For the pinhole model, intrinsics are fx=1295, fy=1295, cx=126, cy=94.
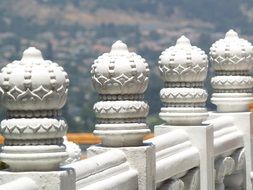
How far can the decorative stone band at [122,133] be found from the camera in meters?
9.00

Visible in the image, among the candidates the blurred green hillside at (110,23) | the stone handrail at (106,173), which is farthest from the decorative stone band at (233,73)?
the blurred green hillside at (110,23)

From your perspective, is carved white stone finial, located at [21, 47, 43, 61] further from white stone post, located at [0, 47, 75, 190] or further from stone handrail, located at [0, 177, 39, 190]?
stone handrail, located at [0, 177, 39, 190]

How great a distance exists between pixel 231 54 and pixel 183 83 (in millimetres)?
1966

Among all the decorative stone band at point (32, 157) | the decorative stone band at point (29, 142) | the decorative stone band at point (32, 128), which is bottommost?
the decorative stone band at point (32, 157)

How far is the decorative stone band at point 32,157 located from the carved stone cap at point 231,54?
5.76 m

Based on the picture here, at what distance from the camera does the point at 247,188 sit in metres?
13.0

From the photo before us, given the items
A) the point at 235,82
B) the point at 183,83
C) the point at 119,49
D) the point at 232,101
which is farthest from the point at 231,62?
the point at 119,49

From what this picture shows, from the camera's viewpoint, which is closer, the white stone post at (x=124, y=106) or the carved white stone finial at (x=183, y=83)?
the white stone post at (x=124, y=106)

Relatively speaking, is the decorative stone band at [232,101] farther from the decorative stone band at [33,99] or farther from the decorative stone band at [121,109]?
the decorative stone band at [33,99]

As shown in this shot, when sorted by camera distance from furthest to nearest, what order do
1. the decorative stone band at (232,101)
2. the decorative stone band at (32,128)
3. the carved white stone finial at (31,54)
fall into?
1. the decorative stone band at (232,101)
2. the carved white stone finial at (31,54)
3. the decorative stone band at (32,128)

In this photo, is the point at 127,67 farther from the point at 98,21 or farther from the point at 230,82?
the point at 98,21

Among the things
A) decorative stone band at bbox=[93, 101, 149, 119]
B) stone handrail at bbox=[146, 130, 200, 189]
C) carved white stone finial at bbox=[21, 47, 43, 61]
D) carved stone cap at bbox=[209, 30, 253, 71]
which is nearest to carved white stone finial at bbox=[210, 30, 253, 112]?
carved stone cap at bbox=[209, 30, 253, 71]

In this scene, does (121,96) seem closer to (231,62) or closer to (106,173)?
(106,173)

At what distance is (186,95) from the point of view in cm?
1092
